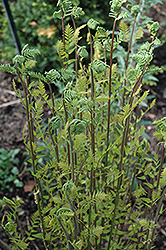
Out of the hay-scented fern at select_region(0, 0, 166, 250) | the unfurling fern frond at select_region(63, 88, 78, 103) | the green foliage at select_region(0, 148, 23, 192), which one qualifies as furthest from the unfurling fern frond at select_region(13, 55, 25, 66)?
the green foliage at select_region(0, 148, 23, 192)

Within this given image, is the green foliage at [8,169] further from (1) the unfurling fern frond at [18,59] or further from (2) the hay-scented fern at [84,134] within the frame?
(1) the unfurling fern frond at [18,59]

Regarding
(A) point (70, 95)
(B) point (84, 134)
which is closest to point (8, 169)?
(B) point (84, 134)

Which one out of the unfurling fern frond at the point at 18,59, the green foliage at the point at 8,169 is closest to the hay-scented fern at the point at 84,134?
the unfurling fern frond at the point at 18,59

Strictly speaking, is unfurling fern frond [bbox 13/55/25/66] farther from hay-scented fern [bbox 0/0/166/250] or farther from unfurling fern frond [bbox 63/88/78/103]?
unfurling fern frond [bbox 63/88/78/103]

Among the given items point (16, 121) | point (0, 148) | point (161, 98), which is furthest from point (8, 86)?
point (161, 98)

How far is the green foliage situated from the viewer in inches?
68.5

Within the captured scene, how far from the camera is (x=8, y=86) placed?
2.49 metres

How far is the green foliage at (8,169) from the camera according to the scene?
1739mm

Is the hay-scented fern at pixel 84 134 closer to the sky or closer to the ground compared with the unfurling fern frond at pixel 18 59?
closer to the ground

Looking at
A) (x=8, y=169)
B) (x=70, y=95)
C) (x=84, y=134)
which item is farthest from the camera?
(x=8, y=169)

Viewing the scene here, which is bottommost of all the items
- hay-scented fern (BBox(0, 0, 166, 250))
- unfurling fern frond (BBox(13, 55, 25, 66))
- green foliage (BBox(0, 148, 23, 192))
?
green foliage (BBox(0, 148, 23, 192))

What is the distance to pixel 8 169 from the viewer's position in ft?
5.97

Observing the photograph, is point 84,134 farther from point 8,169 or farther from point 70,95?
point 8,169

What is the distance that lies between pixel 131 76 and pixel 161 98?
1.74m
